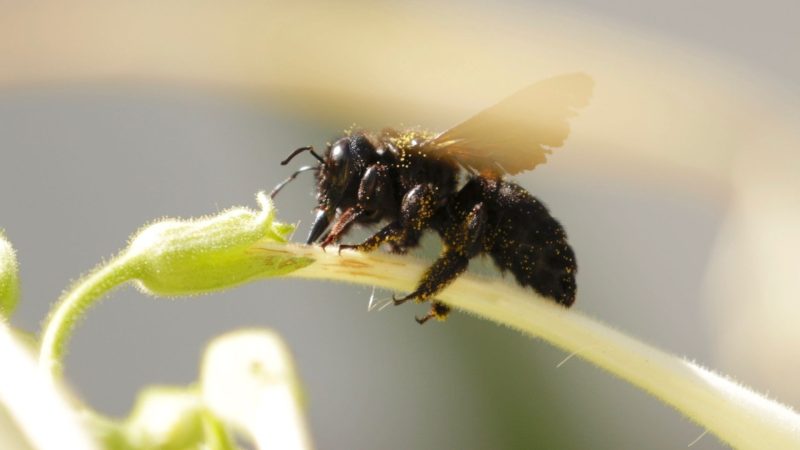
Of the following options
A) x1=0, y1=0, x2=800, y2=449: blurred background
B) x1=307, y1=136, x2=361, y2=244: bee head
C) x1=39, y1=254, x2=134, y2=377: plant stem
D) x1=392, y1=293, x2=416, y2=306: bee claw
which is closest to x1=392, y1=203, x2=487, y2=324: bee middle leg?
x1=392, y1=293, x2=416, y2=306: bee claw

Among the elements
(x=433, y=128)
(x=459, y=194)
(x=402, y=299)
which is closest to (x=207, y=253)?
(x=402, y=299)

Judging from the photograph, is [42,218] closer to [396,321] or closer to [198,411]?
[396,321]

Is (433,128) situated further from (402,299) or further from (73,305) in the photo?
(73,305)

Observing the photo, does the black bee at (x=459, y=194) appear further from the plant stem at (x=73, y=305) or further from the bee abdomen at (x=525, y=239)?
the plant stem at (x=73, y=305)

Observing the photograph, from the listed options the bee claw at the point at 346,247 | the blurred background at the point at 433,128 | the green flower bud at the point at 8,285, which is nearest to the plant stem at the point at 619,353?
the bee claw at the point at 346,247

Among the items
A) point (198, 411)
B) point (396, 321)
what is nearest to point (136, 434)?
point (198, 411)

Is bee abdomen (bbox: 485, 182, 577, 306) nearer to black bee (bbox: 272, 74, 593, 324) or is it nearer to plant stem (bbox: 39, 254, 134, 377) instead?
black bee (bbox: 272, 74, 593, 324)
